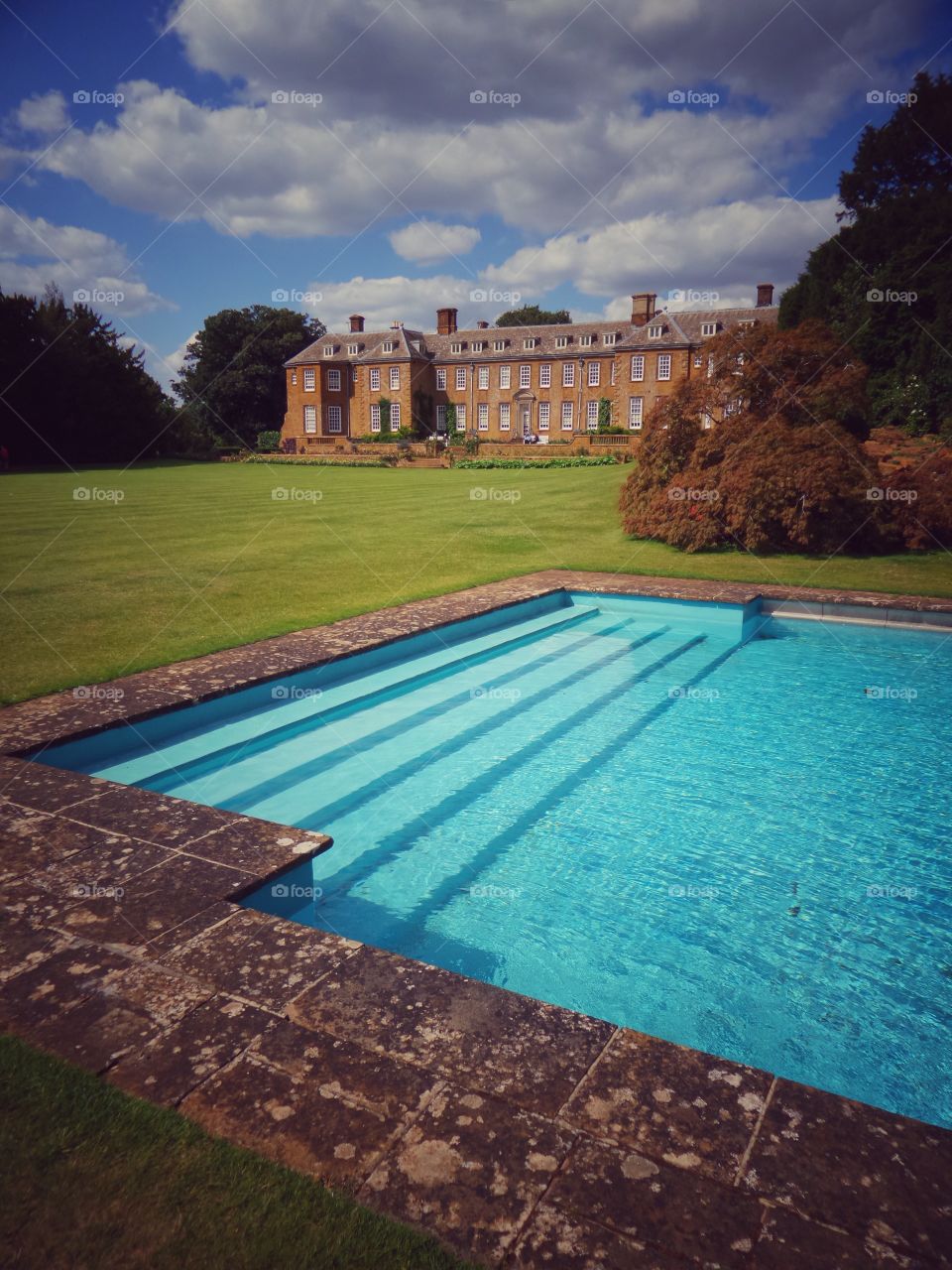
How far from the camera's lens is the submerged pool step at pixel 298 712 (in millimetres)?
5648

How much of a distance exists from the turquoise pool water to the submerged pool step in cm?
3

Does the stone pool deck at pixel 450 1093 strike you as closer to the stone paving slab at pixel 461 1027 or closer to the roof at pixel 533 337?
the stone paving slab at pixel 461 1027

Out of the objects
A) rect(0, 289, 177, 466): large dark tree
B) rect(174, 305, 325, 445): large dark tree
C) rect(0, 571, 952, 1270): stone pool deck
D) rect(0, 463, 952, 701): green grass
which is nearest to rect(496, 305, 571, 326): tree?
rect(174, 305, 325, 445): large dark tree

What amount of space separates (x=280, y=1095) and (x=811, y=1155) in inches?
58.7

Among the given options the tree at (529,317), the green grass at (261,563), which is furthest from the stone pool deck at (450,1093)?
the tree at (529,317)

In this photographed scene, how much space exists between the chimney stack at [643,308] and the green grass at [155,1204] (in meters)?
56.4

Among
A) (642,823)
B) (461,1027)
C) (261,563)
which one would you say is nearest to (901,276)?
(261,563)

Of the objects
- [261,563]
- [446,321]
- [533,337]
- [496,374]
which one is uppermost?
[446,321]

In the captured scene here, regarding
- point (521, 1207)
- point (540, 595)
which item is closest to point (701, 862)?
point (521, 1207)

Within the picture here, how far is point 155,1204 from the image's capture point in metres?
1.83

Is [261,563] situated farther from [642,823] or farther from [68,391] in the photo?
[68,391]

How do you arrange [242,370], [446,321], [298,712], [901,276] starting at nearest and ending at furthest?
[298,712], [901,276], [446,321], [242,370]

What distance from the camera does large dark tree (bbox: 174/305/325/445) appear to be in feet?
216

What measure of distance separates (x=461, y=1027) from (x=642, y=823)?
3.19m
